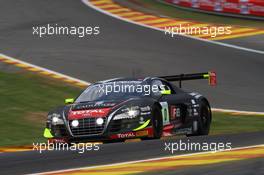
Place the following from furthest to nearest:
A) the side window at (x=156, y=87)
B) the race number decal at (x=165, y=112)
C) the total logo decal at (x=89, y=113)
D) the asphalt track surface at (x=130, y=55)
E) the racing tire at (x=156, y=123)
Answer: the asphalt track surface at (x=130, y=55) < the side window at (x=156, y=87) < the race number decal at (x=165, y=112) < the racing tire at (x=156, y=123) < the total logo decal at (x=89, y=113)

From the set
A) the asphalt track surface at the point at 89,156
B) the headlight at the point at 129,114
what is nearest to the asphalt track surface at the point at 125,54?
the headlight at the point at 129,114

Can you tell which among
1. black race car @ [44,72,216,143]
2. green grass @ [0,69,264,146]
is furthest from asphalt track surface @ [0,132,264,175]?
green grass @ [0,69,264,146]

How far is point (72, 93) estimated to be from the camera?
22.3 m

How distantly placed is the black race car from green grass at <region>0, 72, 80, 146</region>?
6.19 ft

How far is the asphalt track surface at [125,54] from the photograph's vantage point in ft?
78.8

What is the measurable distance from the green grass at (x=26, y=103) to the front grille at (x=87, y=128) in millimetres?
2180

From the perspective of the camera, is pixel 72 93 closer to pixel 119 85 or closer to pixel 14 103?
pixel 14 103

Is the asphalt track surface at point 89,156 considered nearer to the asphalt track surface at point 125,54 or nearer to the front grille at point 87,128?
the front grille at point 87,128

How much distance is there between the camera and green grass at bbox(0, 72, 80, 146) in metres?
17.1

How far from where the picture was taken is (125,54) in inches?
1065

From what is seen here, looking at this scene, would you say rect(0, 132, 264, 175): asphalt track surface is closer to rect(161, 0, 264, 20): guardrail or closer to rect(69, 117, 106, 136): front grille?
rect(69, 117, 106, 136): front grille

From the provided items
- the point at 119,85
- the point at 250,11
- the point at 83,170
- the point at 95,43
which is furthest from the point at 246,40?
the point at 83,170

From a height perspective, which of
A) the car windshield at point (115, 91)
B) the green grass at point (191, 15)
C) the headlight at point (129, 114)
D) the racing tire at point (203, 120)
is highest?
the green grass at point (191, 15)

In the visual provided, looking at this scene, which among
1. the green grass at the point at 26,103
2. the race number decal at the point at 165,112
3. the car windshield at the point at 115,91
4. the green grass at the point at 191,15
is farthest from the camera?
the green grass at the point at 191,15
